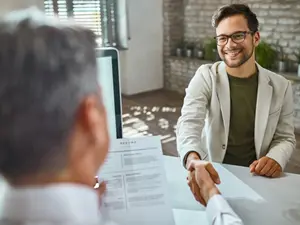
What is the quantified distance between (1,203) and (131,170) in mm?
708

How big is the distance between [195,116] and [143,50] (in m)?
4.47

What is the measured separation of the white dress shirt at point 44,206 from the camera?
1.37 ft

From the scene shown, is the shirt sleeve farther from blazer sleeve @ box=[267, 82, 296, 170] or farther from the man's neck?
the man's neck

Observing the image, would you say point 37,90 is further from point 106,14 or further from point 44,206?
point 106,14

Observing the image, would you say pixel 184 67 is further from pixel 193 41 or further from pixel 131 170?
pixel 131 170

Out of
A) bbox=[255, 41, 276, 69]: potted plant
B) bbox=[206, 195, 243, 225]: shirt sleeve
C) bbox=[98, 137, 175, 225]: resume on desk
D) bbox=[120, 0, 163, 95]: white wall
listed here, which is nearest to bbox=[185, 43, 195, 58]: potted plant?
bbox=[120, 0, 163, 95]: white wall

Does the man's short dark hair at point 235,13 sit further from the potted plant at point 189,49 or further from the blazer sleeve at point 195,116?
the potted plant at point 189,49

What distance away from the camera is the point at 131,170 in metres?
1.14

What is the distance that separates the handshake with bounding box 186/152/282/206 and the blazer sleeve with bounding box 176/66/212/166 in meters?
0.08

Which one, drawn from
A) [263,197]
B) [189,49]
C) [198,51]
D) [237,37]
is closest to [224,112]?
[237,37]

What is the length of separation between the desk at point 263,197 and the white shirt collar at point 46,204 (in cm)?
81

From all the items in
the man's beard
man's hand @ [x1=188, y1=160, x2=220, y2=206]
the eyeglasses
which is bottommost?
man's hand @ [x1=188, y1=160, x2=220, y2=206]

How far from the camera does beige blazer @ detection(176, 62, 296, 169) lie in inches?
66.8

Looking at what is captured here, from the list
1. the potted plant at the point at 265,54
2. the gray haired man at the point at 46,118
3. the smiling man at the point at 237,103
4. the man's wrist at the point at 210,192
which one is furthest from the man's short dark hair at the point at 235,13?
the potted plant at the point at 265,54
